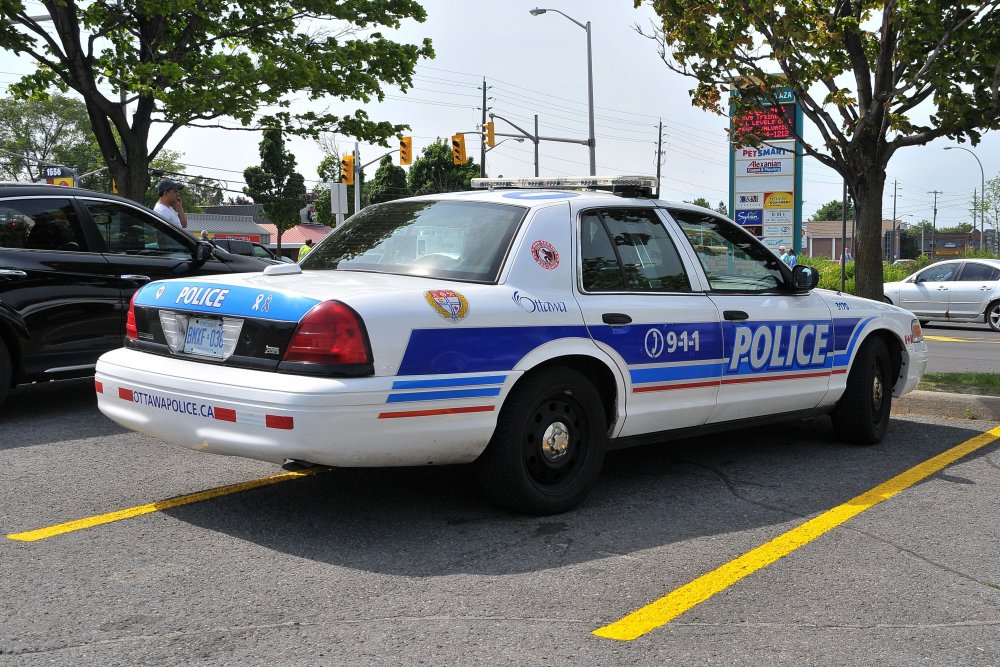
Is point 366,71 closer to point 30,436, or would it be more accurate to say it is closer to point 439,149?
point 30,436

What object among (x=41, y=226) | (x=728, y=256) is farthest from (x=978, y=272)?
(x=41, y=226)

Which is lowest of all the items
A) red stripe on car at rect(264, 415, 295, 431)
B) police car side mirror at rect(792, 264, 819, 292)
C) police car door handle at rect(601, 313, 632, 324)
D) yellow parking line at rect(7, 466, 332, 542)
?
yellow parking line at rect(7, 466, 332, 542)

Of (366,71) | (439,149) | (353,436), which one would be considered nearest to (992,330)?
(366,71)

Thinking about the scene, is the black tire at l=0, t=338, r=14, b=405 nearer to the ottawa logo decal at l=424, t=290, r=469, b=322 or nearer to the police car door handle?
the ottawa logo decal at l=424, t=290, r=469, b=322

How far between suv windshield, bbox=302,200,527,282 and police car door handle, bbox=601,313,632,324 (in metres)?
0.60

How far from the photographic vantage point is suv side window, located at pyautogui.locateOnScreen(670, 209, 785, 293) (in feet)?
18.9

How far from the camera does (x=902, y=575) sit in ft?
13.3

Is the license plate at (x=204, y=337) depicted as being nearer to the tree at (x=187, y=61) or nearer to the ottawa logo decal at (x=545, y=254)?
the ottawa logo decal at (x=545, y=254)

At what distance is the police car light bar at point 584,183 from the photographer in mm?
5730

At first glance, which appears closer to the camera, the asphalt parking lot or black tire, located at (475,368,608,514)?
the asphalt parking lot

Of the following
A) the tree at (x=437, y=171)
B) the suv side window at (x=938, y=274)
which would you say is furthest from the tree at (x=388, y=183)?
the suv side window at (x=938, y=274)

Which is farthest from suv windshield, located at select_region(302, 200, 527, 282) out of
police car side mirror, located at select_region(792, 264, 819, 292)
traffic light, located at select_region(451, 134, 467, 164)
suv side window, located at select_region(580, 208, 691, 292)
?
traffic light, located at select_region(451, 134, 467, 164)

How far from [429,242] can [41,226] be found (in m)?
3.69

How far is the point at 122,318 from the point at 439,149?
64.3 meters
